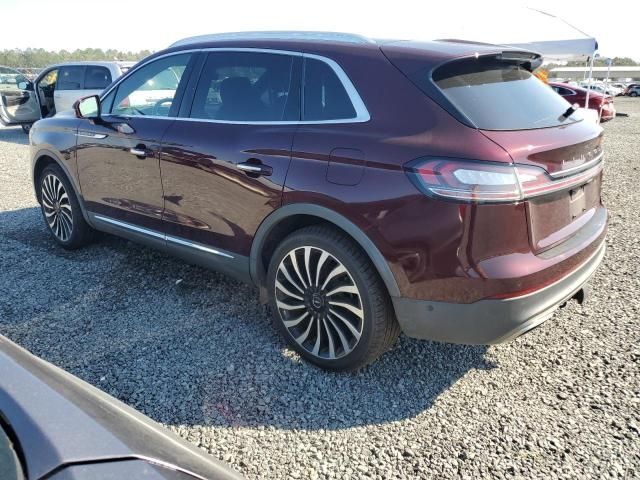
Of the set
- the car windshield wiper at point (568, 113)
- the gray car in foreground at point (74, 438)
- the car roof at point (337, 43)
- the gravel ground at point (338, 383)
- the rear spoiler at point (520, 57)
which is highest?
the car roof at point (337, 43)

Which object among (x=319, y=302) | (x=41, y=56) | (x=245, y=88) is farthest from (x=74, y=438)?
(x=41, y=56)

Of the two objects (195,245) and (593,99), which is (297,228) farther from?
(593,99)

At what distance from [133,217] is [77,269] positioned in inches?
33.6

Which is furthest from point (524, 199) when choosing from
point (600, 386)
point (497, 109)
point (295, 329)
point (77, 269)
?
point (77, 269)

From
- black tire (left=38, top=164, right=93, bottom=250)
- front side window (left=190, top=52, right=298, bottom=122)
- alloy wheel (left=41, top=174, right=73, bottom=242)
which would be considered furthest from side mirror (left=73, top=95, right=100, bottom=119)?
front side window (left=190, top=52, right=298, bottom=122)

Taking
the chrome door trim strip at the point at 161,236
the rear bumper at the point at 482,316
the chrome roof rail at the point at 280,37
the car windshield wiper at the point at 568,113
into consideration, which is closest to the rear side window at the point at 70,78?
the chrome door trim strip at the point at 161,236

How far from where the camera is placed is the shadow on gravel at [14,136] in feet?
42.0

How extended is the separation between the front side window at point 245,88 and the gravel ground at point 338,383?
1389mm

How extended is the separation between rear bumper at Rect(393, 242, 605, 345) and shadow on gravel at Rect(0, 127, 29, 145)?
12.6 m

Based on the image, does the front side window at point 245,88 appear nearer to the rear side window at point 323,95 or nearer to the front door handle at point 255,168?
the rear side window at point 323,95

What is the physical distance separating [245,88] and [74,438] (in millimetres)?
2587

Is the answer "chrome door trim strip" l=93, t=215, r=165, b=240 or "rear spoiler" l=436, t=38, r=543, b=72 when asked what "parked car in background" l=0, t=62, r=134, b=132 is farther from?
"rear spoiler" l=436, t=38, r=543, b=72

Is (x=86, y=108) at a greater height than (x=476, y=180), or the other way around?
(x=86, y=108)

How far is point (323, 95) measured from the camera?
290cm
